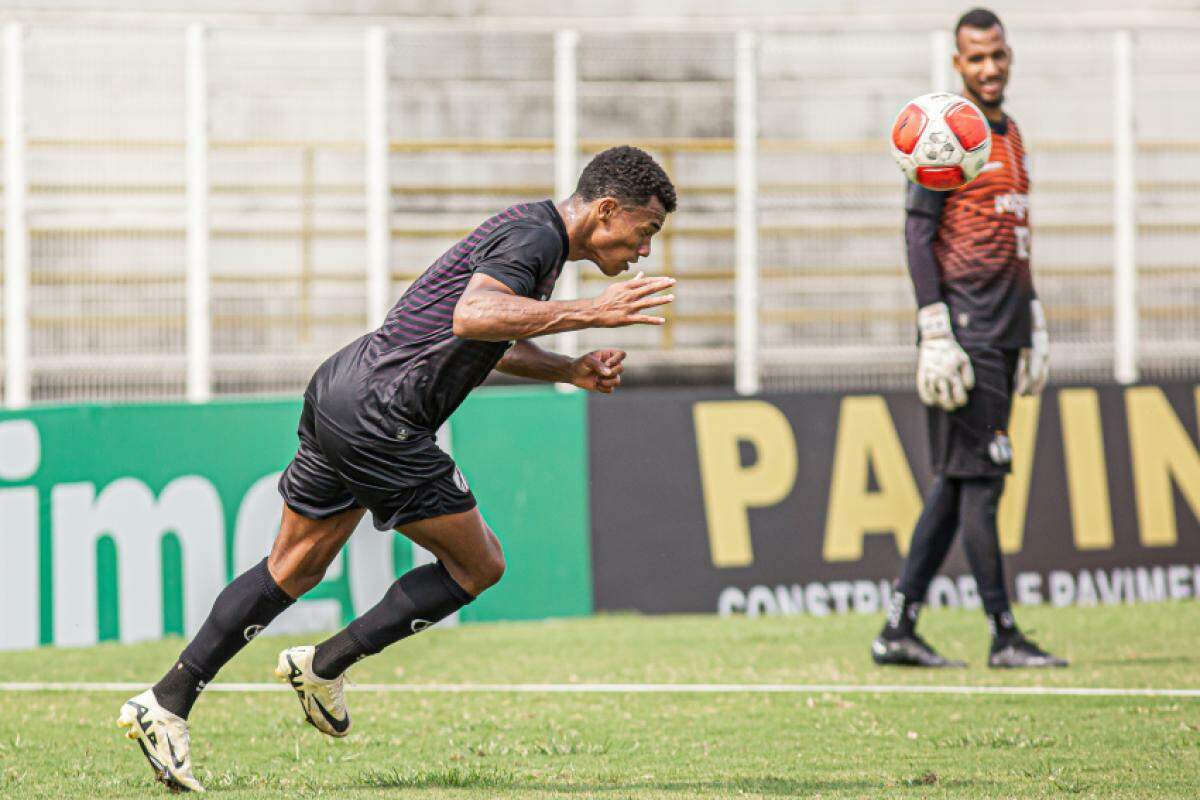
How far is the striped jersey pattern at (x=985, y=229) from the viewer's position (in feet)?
25.2

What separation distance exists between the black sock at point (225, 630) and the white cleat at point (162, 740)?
0.10m

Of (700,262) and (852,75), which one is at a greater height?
(852,75)

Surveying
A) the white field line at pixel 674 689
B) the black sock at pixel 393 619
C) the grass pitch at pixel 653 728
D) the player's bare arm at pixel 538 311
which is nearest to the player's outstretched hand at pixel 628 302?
the player's bare arm at pixel 538 311

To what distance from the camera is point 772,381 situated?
Result: 11.2m

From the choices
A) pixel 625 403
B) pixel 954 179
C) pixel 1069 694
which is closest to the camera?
pixel 1069 694

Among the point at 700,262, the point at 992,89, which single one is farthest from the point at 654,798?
the point at 700,262

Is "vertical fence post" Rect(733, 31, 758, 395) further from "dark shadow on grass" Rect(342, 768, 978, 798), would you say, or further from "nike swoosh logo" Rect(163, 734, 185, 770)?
"nike swoosh logo" Rect(163, 734, 185, 770)

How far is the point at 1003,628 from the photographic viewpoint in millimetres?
7598

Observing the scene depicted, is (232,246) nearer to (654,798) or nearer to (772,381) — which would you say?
(772,381)

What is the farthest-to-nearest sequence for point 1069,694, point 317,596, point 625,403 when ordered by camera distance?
point 625,403 < point 317,596 < point 1069,694

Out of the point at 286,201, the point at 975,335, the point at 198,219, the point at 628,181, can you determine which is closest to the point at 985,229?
the point at 975,335

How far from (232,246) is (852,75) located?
425 centimetres

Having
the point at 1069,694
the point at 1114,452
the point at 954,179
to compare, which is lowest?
the point at 1069,694

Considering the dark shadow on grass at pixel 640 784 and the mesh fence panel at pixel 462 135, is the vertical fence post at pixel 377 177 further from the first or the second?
the dark shadow on grass at pixel 640 784
